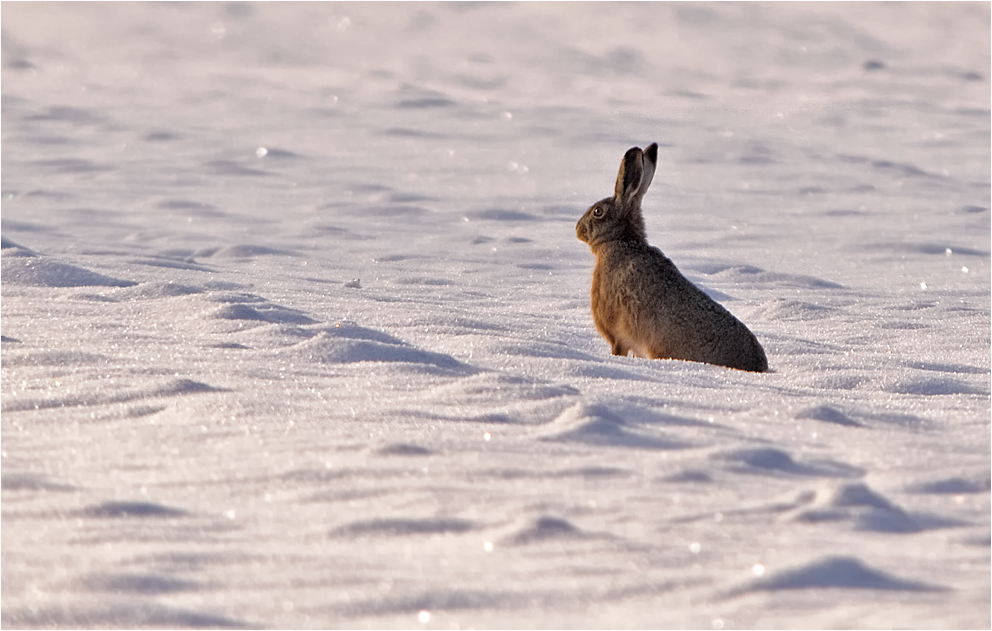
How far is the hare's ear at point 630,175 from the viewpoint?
20.3 feet

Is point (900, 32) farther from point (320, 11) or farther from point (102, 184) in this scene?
point (102, 184)

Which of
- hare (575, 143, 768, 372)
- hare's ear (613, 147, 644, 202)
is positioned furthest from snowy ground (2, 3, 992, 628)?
hare's ear (613, 147, 644, 202)

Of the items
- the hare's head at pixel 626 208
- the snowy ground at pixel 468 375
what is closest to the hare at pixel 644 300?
the hare's head at pixel 626 208

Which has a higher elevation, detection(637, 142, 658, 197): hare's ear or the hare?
detection(637, 142, 658, 197): hare's ear

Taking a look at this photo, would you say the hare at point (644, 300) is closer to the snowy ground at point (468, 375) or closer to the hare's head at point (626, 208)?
the hare's head at point (626, 208)

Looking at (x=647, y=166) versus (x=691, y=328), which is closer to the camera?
(x=691, y=328)

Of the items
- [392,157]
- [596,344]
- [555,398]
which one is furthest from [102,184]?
[555,398]

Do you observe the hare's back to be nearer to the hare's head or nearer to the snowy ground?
the snowy ground

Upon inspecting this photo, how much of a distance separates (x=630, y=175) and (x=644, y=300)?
0.78 metres

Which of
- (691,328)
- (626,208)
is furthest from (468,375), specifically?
(626,208)

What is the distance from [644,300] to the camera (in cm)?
574

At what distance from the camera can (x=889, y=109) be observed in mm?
17109

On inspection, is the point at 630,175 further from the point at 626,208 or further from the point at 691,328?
the point at 691,328

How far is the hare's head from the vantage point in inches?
246
